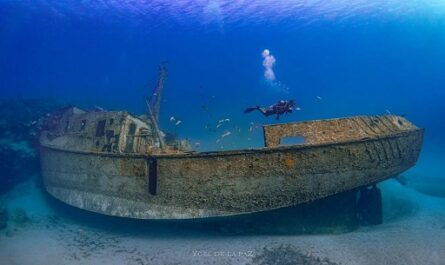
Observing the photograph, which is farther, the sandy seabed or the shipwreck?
the shipwreck

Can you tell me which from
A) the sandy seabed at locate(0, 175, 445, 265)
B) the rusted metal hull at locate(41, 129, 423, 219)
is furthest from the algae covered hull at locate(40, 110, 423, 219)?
the sandy seabed at locate(0, 175, 445, 265)

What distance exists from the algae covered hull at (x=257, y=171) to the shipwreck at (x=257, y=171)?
2cm

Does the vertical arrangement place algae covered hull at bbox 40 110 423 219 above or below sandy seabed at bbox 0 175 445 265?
above

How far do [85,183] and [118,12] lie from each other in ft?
134

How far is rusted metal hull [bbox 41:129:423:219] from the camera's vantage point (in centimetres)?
778

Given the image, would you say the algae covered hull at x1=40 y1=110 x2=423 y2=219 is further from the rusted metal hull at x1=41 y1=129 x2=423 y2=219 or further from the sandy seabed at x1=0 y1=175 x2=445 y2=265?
the sandy seabed at x1=0 y1=175 x2=445 y2=265

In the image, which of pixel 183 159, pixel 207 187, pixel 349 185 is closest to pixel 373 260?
pixel 349 185

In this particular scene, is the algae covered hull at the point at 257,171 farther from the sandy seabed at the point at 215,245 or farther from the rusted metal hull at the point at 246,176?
the sandy seabed at the point at 215,245

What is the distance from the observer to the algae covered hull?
25.6 ft

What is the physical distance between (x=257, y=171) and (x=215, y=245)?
7.24ft

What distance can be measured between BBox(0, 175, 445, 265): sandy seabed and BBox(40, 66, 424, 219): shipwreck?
0.85m

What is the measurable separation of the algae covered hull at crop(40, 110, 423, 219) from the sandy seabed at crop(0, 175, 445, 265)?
0.85 metres

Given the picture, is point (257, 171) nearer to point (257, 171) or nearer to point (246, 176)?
point (257, 171)

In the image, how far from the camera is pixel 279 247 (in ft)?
25.4
